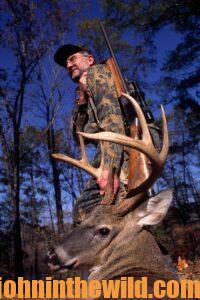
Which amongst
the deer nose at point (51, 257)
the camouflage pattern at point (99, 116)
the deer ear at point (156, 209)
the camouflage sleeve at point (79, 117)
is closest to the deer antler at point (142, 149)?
the deer ear at point (156, 209)

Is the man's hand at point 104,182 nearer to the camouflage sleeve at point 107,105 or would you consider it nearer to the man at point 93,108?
the man at point 93,108

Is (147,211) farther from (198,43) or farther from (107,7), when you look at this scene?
(107,7)

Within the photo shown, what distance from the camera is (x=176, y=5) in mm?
14242

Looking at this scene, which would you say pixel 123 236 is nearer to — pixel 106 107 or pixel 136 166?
pixel 136 166

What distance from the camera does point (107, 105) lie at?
4.11 m

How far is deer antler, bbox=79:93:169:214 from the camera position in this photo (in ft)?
10.4

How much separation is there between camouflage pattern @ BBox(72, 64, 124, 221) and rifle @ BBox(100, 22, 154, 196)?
0.12 metres

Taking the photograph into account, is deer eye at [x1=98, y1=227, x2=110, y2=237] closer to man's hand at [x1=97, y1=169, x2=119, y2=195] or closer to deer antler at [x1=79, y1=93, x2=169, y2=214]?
deer antler at [x1=79, y1=93, x2=169, y2=214]

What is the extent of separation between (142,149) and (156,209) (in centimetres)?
49

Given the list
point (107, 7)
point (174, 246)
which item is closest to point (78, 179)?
point (174, 246)

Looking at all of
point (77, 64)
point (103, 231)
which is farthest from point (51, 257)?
point (77, 64)

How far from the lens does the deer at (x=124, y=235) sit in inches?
123

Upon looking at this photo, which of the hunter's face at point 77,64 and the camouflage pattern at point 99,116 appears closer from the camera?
the camouflage pattern at point 99,116

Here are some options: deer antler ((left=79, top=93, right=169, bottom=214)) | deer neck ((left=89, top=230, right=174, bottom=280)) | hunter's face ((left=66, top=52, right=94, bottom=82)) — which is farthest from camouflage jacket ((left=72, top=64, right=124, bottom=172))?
deer neck ((left=89, top=230, right=174, bottom=280))
